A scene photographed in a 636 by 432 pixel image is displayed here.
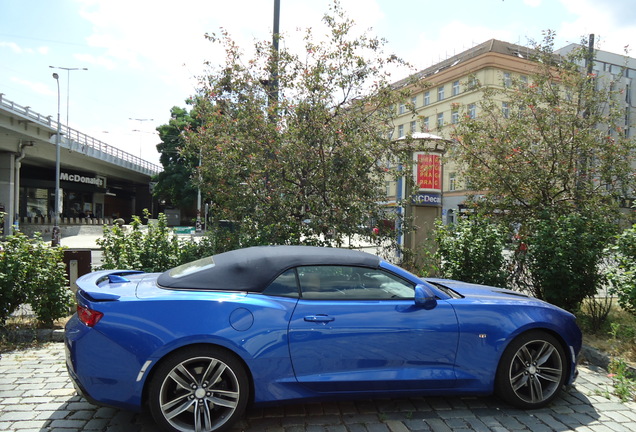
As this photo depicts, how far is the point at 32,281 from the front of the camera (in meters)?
5.22

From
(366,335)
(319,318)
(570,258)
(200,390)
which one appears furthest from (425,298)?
(570,258)

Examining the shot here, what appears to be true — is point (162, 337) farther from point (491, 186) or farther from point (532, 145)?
point (532, 145)

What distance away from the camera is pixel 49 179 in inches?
1811

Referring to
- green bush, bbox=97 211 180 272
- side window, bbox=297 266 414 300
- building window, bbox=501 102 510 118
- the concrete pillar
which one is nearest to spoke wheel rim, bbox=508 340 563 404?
side window, bbox=297 266 414 300

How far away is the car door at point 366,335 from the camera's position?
3105 mm

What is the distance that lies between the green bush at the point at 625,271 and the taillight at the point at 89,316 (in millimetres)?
5098

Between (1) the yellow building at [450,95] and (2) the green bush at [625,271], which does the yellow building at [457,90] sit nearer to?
(1) the yellow building at [450,95]

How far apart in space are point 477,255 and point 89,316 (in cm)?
488

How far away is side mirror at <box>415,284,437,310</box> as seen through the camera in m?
3.34

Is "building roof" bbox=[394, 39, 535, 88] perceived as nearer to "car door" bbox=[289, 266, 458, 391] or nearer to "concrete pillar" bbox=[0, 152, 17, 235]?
"car door" bbox=[289, 266, 458, 391]

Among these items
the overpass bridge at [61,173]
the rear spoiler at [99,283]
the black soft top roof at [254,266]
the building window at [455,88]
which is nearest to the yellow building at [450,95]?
the building window at [455,88]

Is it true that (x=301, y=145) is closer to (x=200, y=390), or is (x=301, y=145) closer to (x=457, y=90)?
(x=200, y=390)

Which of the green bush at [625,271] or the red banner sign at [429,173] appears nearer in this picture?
the green bush at [625,271]

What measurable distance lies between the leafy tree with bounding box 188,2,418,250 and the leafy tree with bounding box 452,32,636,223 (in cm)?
204
